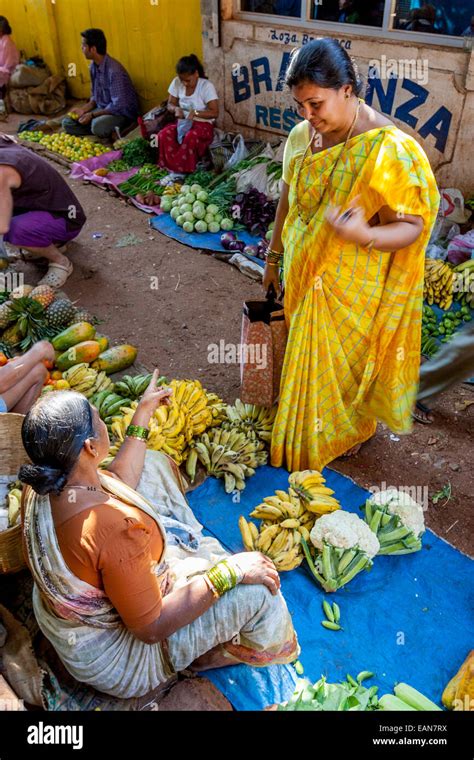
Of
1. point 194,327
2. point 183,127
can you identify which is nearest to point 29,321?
point 194,327

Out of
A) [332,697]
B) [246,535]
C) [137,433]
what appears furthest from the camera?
[246,535]

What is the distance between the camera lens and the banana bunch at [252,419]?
3.86 metres

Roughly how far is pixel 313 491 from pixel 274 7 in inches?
255

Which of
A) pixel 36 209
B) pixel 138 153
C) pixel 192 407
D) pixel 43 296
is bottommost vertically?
pixel 192 407

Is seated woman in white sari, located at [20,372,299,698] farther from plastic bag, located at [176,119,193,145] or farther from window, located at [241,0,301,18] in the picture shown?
window, located at [241,0,301,18]

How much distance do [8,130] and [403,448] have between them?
9.24 meters

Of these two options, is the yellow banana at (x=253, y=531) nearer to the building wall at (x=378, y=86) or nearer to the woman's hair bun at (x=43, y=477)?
the woman's hair bun at (x=43, y=477)

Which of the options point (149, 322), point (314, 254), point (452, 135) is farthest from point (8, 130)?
point (314, 254)

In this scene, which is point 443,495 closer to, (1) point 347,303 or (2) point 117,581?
(1) point 347,303

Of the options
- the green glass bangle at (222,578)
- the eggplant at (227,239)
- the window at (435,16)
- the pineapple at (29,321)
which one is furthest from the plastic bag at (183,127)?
the green glass bangle at (222,578)

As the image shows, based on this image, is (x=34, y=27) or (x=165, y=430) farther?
(x=34, y=27)

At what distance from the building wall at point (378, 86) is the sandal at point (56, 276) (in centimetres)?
348

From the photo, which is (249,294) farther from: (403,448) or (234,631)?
(234,631)

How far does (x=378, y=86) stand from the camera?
639cm
